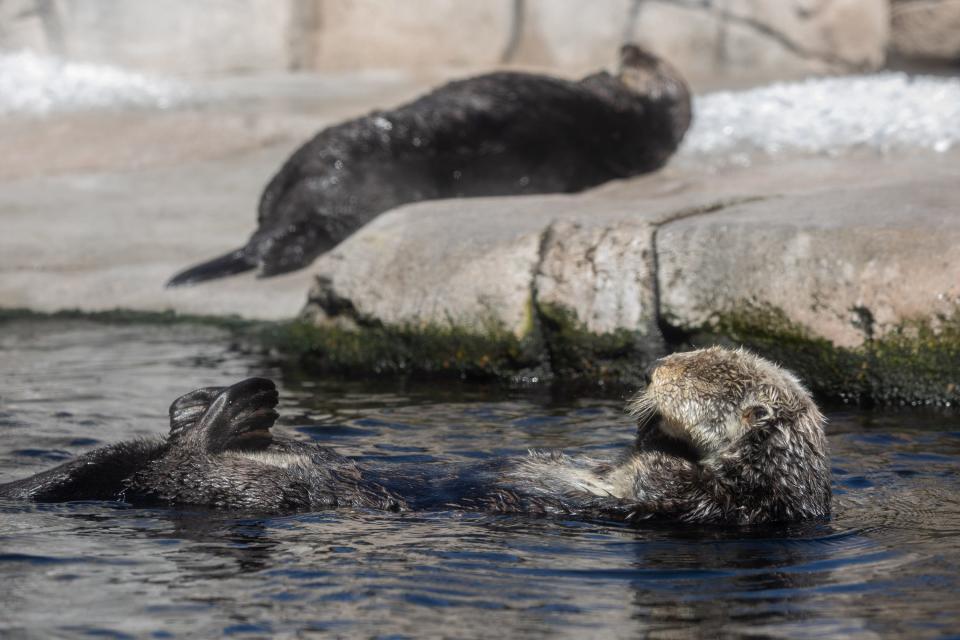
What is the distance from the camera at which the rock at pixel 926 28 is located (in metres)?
14.7

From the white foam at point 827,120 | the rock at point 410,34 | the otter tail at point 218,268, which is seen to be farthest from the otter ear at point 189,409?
the rock at point 410,34

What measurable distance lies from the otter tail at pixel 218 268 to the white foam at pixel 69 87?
4071 millimetres

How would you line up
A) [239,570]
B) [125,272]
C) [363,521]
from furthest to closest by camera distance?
[125,272], [363,521], [239,570]

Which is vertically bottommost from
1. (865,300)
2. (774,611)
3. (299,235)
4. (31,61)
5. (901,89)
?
(774,611)

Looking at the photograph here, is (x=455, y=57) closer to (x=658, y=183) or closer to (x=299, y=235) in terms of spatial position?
(x=658, y=183)

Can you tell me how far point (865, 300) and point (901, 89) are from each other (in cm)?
454

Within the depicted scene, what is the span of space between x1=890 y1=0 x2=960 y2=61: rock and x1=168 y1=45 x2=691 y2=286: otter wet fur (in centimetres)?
718

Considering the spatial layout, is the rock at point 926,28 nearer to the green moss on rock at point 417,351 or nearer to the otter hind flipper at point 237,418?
the green moss on rock at point 417,351

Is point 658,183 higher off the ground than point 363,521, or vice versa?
point 658,183

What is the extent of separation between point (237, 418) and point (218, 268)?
360cm

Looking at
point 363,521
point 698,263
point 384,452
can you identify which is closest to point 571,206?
point 698,263

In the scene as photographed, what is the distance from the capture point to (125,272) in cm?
720

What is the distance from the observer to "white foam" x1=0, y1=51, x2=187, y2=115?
10.6 meters

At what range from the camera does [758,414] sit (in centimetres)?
344
